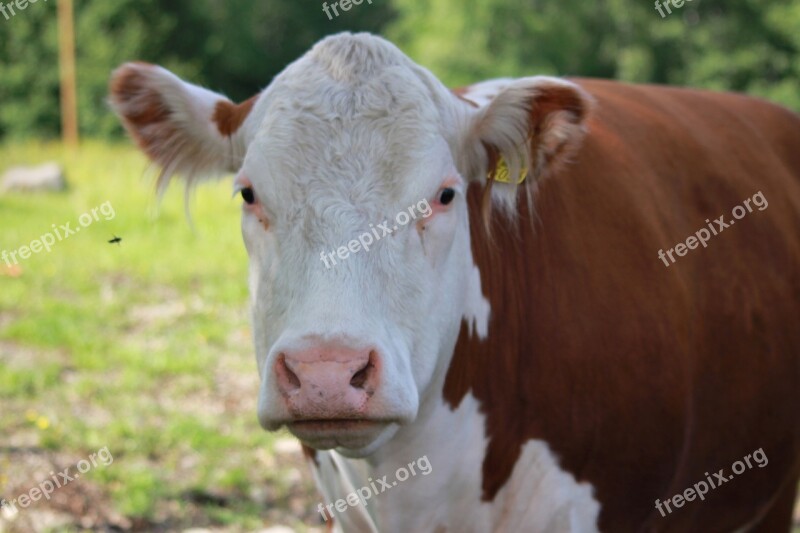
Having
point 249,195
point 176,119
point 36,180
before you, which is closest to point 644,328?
point 249,195

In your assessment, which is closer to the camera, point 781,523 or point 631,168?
point 631,168

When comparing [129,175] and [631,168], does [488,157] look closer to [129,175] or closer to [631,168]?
[631,168]

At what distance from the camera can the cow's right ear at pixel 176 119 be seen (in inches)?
109

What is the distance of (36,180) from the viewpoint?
14703mm

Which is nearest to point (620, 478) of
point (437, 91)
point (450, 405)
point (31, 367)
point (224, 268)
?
point (450, 405)

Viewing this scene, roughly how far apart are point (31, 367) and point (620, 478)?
4676mm

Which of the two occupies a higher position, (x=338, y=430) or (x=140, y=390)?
(x=338, y=430)

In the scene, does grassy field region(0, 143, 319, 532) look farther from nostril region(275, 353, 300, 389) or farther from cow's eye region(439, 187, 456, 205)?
nostril region(275, 353, 300, 389)

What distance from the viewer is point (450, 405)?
8.69 feet

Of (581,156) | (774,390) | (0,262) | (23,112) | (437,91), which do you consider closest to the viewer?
(437,91)

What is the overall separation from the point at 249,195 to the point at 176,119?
484mm

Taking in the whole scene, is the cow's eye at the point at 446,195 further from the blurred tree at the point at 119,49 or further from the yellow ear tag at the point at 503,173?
the blurred tree at the point at 119,49

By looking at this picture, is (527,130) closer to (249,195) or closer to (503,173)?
A: (503,173)

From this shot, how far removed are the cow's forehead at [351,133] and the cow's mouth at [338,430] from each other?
1.59 ft
